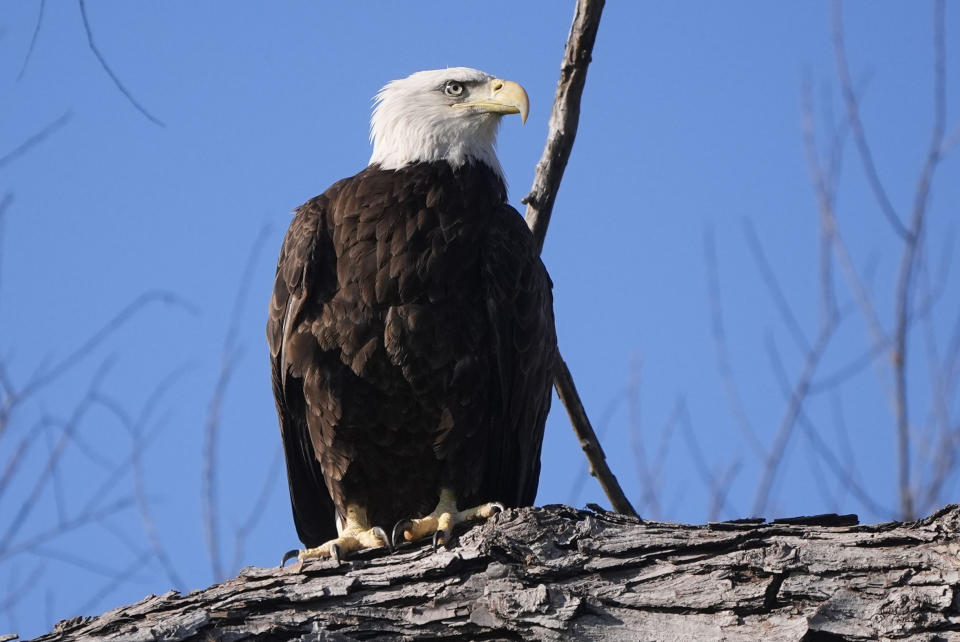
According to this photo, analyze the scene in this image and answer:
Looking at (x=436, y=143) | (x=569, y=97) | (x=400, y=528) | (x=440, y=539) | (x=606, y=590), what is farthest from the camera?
(x=436, y=143)

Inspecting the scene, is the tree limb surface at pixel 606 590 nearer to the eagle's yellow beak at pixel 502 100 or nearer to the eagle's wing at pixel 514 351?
the eagle's wing at pixel 514 351

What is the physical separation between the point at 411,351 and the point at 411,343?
33mm

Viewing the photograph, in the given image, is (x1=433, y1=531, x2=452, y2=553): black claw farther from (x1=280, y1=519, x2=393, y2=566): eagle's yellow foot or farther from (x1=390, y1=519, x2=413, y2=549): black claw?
(x1=390, y1=519, x2=413, y2=549): black claw

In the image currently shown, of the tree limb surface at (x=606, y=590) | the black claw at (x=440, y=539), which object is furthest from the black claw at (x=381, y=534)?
the tree limb surface at (x=606, y=590)

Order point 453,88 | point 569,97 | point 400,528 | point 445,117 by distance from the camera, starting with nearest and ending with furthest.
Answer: point 569,97 → point 400,528 → point 445,117 → point 453,88

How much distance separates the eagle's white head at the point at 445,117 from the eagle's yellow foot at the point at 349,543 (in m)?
1.65

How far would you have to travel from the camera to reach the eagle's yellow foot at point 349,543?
14.4 feet

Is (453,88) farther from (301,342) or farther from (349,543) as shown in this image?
(349,543)

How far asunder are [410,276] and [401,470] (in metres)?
0.85

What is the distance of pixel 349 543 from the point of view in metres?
4.66

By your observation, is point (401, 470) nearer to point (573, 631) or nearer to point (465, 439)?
point (465, 439)

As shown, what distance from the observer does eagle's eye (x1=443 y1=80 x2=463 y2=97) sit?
5512 mm

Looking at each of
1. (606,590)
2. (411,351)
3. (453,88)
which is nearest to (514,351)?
(411,351)

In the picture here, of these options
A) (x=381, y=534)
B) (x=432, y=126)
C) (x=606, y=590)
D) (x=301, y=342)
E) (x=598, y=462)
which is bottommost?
(x=606, y=590)
